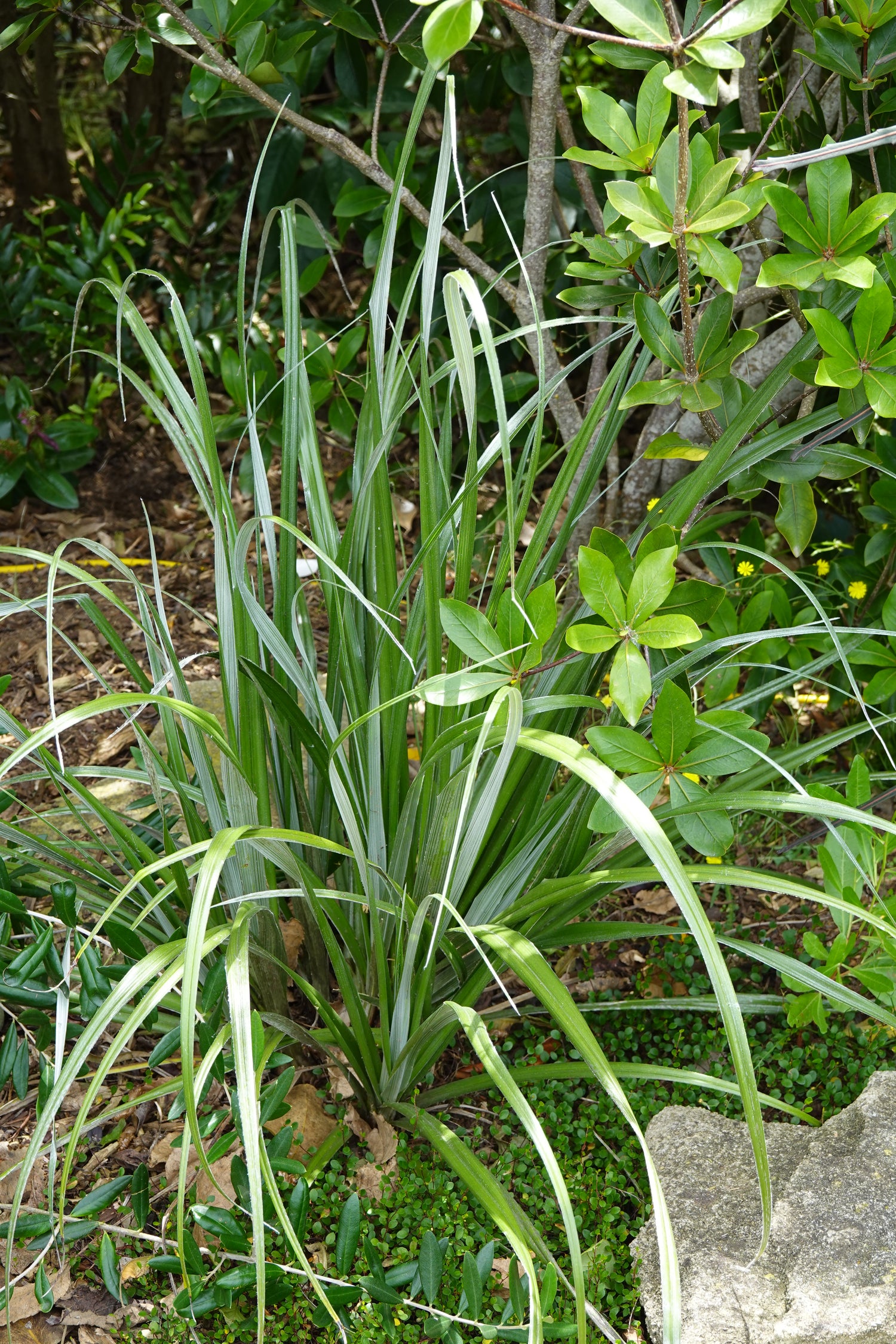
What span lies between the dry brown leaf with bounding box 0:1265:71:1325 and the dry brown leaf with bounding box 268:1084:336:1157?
0.93 feet

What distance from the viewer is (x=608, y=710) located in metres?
1.39

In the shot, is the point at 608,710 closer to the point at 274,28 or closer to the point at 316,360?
the point at 316,360

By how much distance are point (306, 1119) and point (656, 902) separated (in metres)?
0.75

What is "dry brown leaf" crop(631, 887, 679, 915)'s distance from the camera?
1924 mm

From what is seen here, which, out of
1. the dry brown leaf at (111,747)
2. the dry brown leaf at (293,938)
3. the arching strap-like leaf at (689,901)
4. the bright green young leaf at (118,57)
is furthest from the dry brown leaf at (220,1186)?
the bright green young leaf at (118,57)

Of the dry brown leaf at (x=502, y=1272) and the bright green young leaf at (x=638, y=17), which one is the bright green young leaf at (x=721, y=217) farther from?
the dry brown leaf at (x=502, y=1272)

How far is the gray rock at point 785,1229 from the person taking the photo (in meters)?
1.20

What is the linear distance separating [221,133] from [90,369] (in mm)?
1112

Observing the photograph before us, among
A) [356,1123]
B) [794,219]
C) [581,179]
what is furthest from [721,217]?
[356,1123]

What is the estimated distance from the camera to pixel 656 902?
194cm

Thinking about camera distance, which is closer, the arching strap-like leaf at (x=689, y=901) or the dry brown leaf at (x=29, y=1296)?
the arching strap-like leaf at (x=689, y=901)

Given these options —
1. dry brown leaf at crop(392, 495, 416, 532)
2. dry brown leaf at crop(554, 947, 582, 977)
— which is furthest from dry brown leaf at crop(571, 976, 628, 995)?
dry brown leaf at crop(392, 495, 416, 532)

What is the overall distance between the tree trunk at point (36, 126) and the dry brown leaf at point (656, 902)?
2491mm

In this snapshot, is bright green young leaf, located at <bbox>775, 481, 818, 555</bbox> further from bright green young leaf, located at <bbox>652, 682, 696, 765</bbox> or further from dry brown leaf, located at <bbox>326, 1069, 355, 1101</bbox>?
dry brown leaf, located at <bbox>326, 1069, 355, 1101</bbox>
